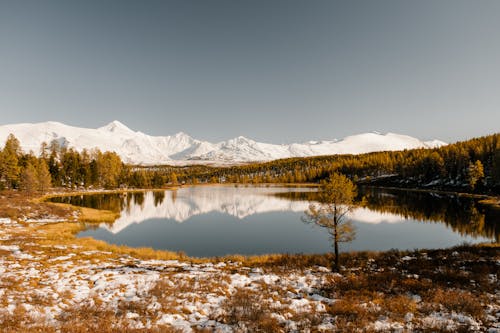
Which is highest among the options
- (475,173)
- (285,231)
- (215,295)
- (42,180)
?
(475,173)

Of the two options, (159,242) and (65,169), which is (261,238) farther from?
(65,169)

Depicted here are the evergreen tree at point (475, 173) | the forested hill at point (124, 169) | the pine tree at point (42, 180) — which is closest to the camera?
the forested hill at point (124, 169)

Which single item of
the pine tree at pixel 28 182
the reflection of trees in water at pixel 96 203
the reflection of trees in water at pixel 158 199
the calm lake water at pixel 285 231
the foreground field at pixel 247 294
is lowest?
the calm lake water at pixel 285 231

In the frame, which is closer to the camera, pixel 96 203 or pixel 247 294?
pixel 247 294

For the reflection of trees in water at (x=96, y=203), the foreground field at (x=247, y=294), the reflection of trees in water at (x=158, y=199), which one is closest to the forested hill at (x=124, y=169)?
the reflection of trees in water at (x=96, y=203)

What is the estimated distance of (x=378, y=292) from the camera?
18328 mm

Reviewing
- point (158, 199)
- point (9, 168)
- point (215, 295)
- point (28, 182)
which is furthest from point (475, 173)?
point (9, 168)

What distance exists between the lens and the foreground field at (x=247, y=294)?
43.4ft

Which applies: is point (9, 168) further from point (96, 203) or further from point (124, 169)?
point (124, 169)

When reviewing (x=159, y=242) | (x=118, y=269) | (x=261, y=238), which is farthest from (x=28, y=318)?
(x=261, y=238)

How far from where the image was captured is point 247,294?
1773 centimetres

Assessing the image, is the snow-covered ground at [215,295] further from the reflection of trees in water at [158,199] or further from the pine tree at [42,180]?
the pine tree at [42,180]

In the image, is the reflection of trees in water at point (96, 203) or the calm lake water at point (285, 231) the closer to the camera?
the calm lake water at point (285, 231)

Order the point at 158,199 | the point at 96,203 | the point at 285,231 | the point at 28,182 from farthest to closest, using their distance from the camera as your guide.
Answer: the point at 158,199 < the point at 28,182 < the point at 96,203 < the point at 285,231
